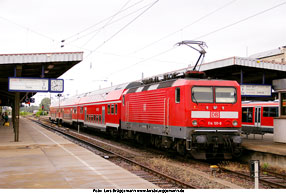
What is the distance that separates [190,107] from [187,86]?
2.56 ft

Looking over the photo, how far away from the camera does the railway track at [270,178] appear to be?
9250mm

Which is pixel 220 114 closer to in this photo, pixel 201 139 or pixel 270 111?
pixel 201 139

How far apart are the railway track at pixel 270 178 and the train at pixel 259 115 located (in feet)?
43.8

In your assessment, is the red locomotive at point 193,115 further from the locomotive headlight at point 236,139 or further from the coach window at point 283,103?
the coach window at point 283,103

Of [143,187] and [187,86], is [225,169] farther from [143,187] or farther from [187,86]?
[143,187]

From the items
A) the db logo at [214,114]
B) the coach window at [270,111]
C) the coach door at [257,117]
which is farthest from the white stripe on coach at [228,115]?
the coach door at [257,117]

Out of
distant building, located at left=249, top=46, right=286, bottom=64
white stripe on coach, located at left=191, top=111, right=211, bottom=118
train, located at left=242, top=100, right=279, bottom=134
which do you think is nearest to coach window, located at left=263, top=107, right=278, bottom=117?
train, located at left=242, top=100, right=279, bottom=134

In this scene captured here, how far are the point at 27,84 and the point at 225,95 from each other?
10.2m

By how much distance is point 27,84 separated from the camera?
17.4m

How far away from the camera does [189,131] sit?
39.7 feet

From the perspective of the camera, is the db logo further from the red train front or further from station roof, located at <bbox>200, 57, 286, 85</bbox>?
station roof, located at <bbox>200, 57, 286, 85</bbox>

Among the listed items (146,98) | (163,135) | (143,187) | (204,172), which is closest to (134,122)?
(146,98)

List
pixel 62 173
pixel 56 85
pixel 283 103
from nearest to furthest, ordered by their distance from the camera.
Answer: pixel 62 173 < pixel 283 103 < pixel 56 85

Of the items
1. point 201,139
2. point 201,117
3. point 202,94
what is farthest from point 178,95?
point 201,139
